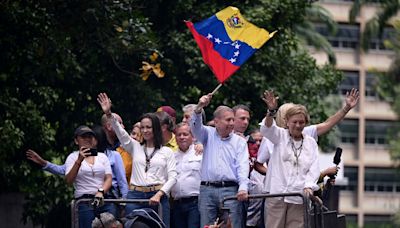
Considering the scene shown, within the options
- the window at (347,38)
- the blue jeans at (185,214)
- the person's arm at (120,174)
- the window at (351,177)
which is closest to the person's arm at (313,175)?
the blue jeans at (185,214)

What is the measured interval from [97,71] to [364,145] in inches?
2212

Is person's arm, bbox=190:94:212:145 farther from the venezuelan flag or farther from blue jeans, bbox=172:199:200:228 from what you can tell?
the venezuelan flag

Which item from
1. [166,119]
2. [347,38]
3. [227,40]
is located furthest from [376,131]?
[166,119]

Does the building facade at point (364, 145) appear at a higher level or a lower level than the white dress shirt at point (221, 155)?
higher

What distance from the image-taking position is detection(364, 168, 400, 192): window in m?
80.1

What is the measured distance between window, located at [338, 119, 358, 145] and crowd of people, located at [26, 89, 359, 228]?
63025 millimetres

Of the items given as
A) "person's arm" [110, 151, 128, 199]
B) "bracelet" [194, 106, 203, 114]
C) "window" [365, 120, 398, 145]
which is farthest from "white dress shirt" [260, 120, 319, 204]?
"window" [365, 120, 398, 145]

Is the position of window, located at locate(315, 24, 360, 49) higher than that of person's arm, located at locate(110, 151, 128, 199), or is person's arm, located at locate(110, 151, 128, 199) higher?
window, located at locate(315, 24, 360, 49)

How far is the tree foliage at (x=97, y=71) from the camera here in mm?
21609

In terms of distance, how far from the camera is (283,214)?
1445cm

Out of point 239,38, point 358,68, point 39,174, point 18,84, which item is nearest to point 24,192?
point 39,174

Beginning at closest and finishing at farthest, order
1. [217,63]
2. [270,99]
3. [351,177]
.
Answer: [270,99] < [217,63] < [351,177]

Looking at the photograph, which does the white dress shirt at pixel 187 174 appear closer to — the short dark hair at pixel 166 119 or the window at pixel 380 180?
the short dark hair at pixel 166 119

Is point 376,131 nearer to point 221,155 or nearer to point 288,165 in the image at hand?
point 221,155
